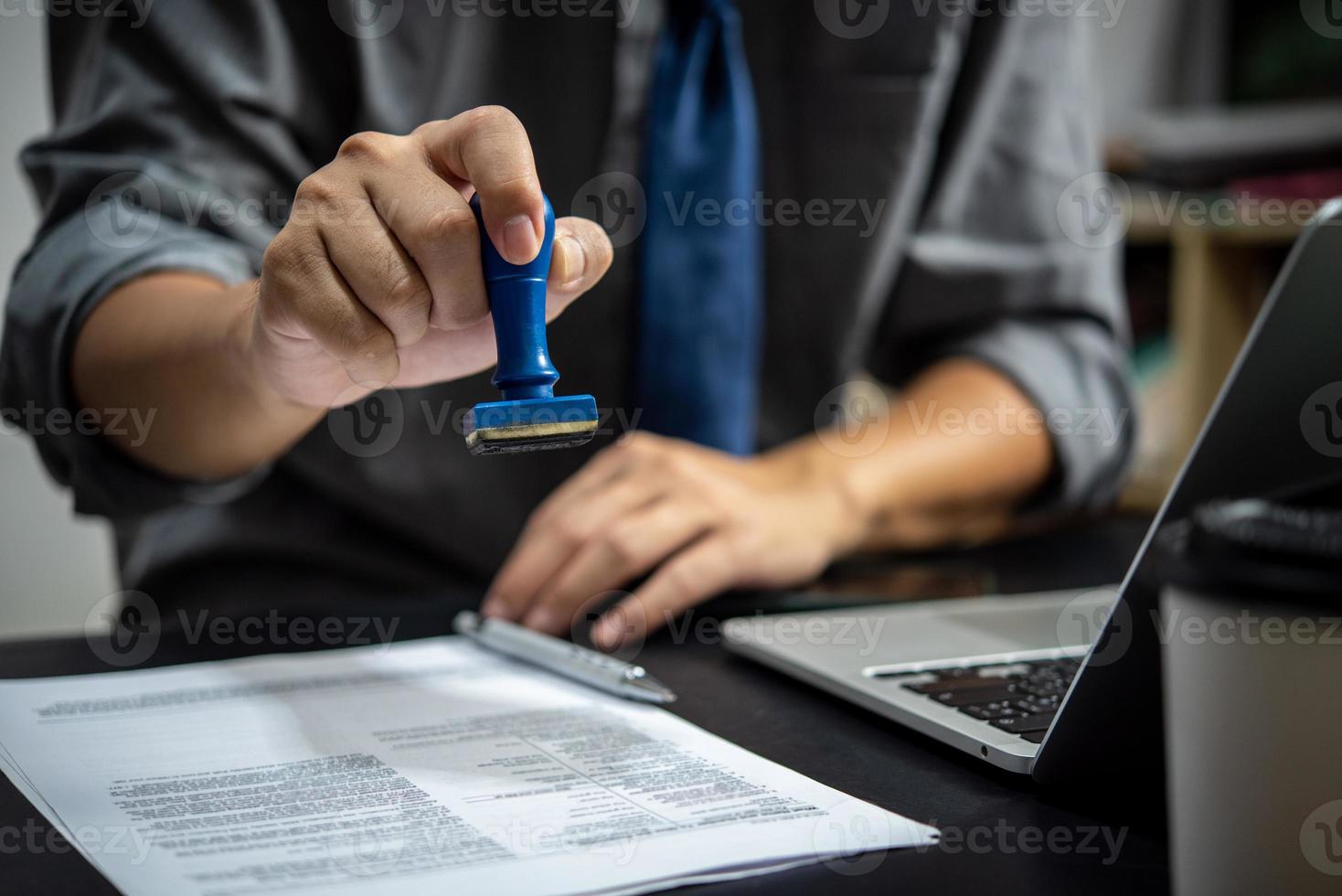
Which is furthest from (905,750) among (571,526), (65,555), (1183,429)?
(1183,429)

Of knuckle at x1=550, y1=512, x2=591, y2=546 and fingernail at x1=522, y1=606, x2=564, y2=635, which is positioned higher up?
knuckle at x1=550, y1=512, x2=591, y2=546

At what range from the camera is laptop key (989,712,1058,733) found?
364 millimetres

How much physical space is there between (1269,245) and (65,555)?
4.41ft

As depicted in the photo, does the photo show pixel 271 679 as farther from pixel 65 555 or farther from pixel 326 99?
pixel 65 555

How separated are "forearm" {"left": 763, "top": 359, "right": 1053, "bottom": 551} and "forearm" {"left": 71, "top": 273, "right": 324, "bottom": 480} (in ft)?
1.08

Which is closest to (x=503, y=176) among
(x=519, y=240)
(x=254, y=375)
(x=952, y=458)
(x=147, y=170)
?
(x=519, y=240)

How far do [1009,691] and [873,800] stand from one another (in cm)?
9

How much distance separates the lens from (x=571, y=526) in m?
0.55

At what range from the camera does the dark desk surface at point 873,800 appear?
285 millimetres

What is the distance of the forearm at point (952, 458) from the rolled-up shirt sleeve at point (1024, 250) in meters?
0.03

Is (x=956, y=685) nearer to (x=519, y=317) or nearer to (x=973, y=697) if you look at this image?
(x=973, y=697)

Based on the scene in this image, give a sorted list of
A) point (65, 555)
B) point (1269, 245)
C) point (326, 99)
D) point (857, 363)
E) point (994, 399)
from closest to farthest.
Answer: point (326, 99)
point (994, 399)
point (857, 363)
point (65, 555)
point (1269, 245)

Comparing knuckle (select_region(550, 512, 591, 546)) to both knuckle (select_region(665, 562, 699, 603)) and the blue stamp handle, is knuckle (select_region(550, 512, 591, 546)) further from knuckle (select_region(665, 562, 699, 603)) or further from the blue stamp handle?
the blue stamp handle

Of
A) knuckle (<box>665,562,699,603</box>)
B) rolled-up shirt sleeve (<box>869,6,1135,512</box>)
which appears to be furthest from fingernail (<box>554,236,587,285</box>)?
rolled-up shirt sleeve (<box>869,6,1135,512</box>)
